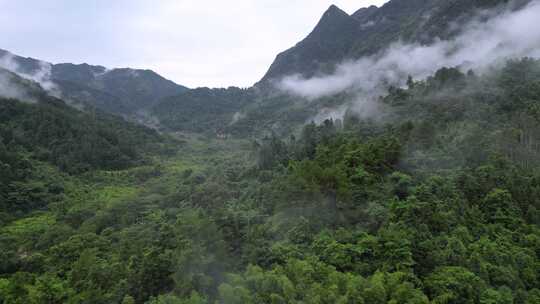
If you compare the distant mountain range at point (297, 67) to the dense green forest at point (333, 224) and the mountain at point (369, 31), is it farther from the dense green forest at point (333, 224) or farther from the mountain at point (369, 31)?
the dense green forest at point (333, 224)

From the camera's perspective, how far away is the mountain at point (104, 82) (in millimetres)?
128375

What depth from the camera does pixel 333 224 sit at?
19.2 metres

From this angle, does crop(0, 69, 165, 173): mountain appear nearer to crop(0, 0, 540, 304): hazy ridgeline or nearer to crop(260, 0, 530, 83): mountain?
crop(0, 0, 540, 304): hazy ridgeline

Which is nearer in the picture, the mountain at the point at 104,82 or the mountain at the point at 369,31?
the mountain at the point at 369,31

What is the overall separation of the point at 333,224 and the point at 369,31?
109m

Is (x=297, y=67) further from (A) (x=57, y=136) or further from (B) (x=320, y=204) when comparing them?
(B) (x=320, y=204)

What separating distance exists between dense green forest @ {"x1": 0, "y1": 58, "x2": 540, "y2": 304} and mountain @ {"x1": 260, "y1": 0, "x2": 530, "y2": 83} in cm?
3711

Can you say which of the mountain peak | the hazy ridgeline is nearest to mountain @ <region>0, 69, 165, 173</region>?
the hazy ridgeline

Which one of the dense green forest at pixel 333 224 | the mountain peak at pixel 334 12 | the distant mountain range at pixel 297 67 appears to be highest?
the mountain peak at pixel 334 12

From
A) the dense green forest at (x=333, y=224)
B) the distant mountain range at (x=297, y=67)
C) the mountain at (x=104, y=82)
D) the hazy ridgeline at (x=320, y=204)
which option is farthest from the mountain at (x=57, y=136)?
the mountain at (x=104, y=82)

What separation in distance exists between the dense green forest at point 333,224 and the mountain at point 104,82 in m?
96.8

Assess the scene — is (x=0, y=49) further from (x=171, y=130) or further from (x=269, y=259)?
(x=269, y=259)

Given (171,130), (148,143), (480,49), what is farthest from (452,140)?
(171,130)

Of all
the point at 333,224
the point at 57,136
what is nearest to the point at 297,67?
the point at 57,136
